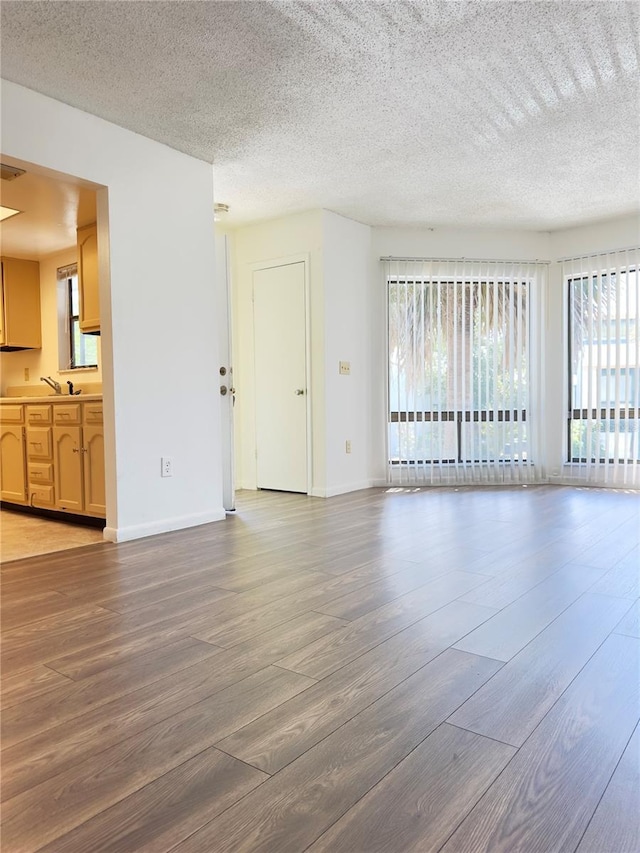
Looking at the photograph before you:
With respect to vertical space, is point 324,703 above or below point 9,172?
below

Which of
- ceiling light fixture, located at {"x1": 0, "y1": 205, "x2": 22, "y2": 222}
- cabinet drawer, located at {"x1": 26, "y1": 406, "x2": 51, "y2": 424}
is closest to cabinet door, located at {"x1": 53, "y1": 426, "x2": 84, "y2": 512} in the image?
cabinet drawer, located at {"x1": 26, "y1": 406, "x2": 51, "y2": 424}

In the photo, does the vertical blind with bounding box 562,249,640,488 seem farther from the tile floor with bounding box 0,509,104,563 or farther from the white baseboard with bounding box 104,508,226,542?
the tile floor with bounding box 0,509,104,563

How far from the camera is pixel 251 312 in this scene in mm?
5445

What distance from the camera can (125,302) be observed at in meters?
3.37

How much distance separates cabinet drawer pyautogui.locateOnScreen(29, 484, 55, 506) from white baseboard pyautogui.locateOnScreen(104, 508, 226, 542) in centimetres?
99

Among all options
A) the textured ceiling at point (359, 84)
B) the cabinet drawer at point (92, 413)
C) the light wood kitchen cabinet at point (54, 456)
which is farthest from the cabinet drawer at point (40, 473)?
the textured ceiling at point (359, 84)

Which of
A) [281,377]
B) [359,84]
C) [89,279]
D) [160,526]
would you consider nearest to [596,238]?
[281,377]

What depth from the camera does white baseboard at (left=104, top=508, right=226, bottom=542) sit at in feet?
11.1

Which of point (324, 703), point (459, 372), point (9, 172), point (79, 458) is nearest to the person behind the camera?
point (324, 703)

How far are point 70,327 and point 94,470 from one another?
2141 millimetres

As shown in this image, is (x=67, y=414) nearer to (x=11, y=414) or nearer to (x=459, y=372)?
(x=11, y=414)

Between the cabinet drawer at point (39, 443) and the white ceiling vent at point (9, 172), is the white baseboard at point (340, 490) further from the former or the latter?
the white ceiling vent at point (9, 172)

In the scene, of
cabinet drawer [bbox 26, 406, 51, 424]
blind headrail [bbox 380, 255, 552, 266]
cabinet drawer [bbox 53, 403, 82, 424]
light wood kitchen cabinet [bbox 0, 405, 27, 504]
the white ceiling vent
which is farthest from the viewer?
blind headrail [bbox 380, 255, 552, 266]

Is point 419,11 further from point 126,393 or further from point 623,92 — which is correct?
point 126,393
